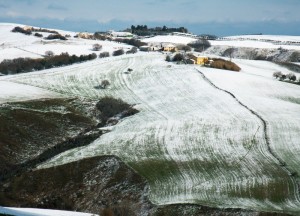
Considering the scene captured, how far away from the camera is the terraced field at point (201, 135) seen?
125 feet

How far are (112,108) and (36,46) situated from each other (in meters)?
81.3

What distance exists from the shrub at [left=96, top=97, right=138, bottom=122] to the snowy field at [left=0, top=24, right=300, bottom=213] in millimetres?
1770

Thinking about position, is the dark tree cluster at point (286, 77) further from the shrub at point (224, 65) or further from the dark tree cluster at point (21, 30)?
the dark tree cluster at point (21, 30)

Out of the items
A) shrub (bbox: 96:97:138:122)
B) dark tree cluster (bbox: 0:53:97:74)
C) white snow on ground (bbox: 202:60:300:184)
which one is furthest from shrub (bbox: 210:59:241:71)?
shrub (bbox: 96:97:138:122)

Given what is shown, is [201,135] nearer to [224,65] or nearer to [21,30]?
[224,65]

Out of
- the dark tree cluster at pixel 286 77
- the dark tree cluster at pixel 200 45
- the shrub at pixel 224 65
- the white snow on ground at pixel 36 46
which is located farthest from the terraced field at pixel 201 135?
the dark tree cluster at pixel 200 45

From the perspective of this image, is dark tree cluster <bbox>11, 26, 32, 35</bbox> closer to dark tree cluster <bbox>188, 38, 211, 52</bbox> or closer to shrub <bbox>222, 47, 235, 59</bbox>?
dark tree cluster <bbox>188, 38, 211, 52</bbox>

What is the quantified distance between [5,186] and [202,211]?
60.2 feet

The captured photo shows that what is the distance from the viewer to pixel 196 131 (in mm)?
54094

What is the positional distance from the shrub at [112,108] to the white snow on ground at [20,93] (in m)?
8.59

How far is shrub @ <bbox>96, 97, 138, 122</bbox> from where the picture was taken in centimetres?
6519

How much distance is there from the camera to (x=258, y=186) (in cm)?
3844

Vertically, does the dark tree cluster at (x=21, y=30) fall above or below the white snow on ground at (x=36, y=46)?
above

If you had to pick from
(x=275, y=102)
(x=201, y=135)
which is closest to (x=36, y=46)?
(x=275, y=102)
